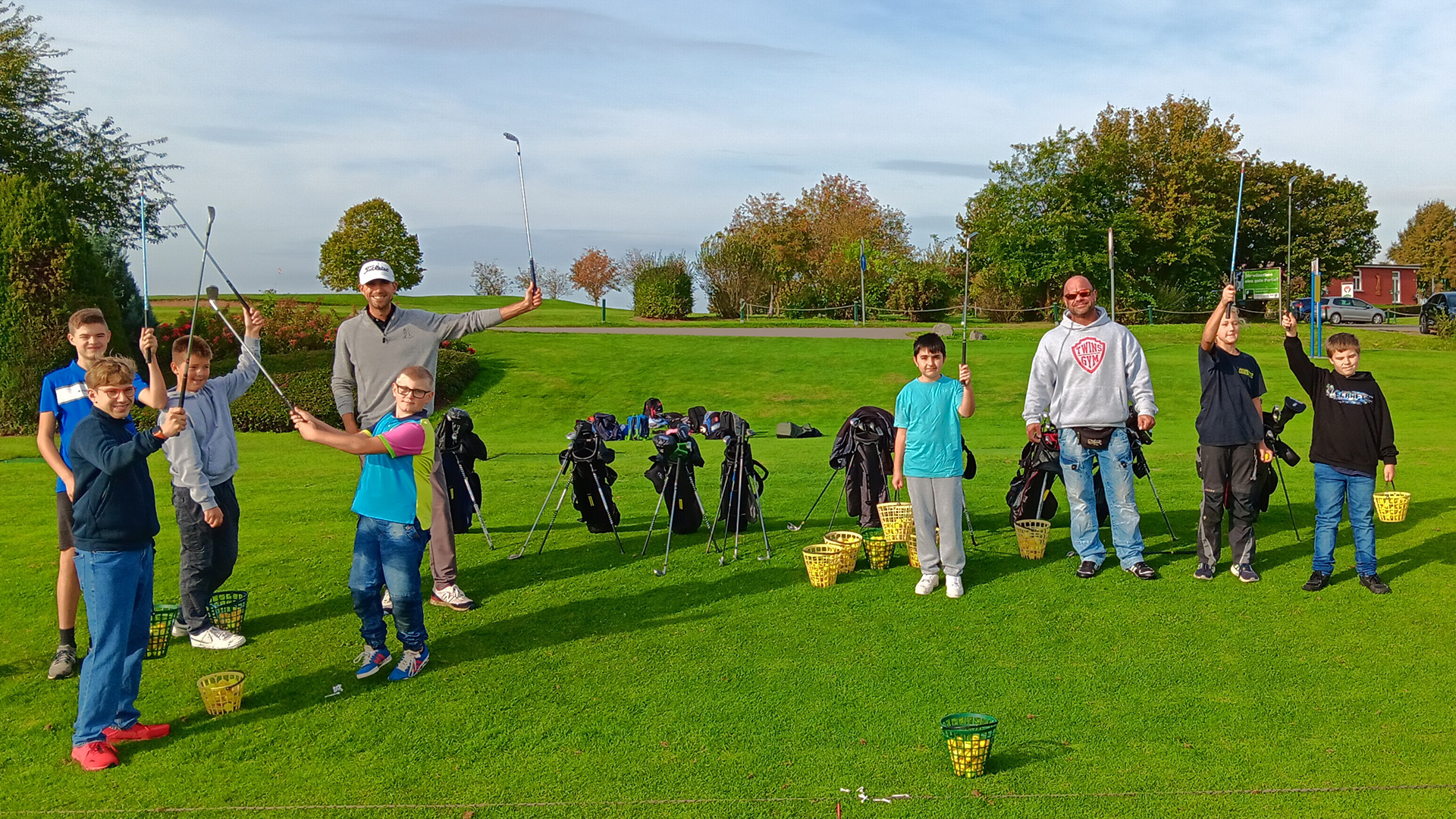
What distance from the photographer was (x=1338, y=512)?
22.2 feet

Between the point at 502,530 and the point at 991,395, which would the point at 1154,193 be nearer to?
the point at 991,395

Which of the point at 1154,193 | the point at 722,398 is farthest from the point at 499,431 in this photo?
the point at 1154,193

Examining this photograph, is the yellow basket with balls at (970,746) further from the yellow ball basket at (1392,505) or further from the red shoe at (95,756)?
the yellow ball basket at (1392,505)

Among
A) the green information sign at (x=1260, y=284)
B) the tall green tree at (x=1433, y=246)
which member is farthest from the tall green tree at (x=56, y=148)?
the tall green tree at (x=1433, y=246)

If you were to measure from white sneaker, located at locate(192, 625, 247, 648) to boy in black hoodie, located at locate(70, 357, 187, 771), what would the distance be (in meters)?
1.38

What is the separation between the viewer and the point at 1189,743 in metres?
4.51

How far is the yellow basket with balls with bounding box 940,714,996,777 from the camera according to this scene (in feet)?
13.5

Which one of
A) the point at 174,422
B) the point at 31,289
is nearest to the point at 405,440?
the point at 174,422

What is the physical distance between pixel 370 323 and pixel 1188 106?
49.5 meters

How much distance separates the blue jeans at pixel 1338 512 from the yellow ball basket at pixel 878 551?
2.92 metres

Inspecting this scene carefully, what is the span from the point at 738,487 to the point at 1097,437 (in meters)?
2.87

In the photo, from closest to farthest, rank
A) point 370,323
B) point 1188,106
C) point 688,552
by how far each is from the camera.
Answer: point 370,323 < point 688,552 < point 1188,106

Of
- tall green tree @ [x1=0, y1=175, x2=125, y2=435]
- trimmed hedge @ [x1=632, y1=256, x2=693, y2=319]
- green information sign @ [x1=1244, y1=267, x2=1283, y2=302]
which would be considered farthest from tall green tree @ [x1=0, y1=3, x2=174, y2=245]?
green information sign @ [x1=1244, y1=267, x2=1283, y2=302]

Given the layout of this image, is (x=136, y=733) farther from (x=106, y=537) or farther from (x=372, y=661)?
(x=372, y=661)
